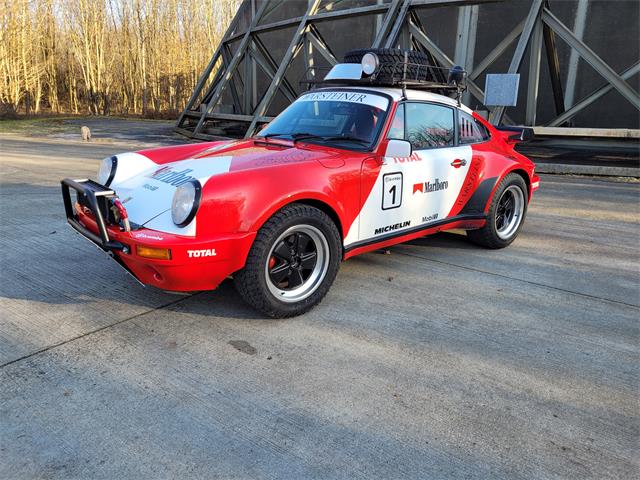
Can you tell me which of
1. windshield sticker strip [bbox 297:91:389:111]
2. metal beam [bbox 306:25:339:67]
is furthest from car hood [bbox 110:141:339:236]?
metal beam [bbox 306:25:339:67]

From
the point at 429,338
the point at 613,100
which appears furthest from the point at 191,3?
the point at 429,338

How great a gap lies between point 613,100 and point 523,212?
10.1 m

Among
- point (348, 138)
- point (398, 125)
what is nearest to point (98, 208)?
point (348, 138)

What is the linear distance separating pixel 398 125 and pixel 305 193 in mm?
1251

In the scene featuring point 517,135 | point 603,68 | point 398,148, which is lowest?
point 398,148

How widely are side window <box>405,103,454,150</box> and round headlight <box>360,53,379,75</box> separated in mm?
477

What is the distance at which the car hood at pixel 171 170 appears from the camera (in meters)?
3.12

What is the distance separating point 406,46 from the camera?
13320 millimetres

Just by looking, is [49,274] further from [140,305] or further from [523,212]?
[523,212]

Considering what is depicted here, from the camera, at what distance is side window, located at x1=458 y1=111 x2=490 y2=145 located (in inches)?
184

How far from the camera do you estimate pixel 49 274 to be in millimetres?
4020

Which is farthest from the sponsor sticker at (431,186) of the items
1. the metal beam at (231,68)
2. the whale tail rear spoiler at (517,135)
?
the metal beam at (231,68)

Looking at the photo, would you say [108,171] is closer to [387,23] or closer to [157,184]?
[157,184]

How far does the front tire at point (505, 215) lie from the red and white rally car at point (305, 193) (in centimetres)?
2
